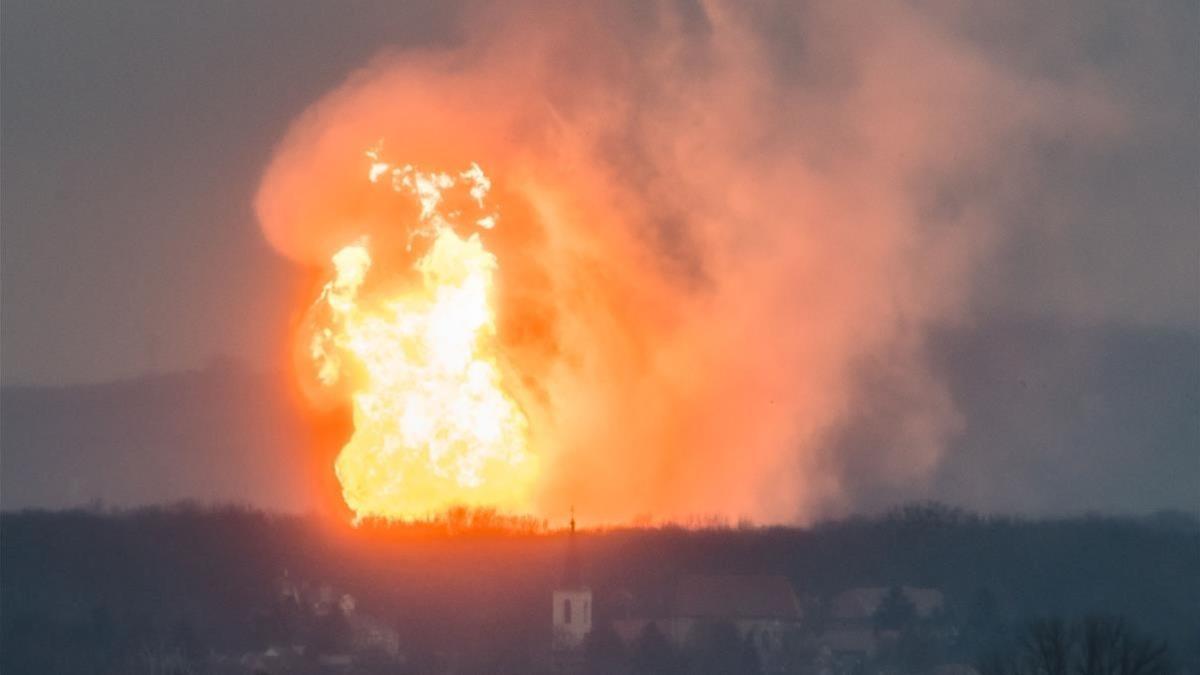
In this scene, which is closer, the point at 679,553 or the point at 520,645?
the point at 520,645

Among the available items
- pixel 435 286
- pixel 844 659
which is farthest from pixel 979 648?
pixel 435 286

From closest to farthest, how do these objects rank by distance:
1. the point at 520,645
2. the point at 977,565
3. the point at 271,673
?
1. the point at 271,673
2. the point at 520,645
3. the point at 977,565

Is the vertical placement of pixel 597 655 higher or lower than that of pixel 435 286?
lower

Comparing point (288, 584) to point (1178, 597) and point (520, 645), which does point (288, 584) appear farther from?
point (1178, 597)
